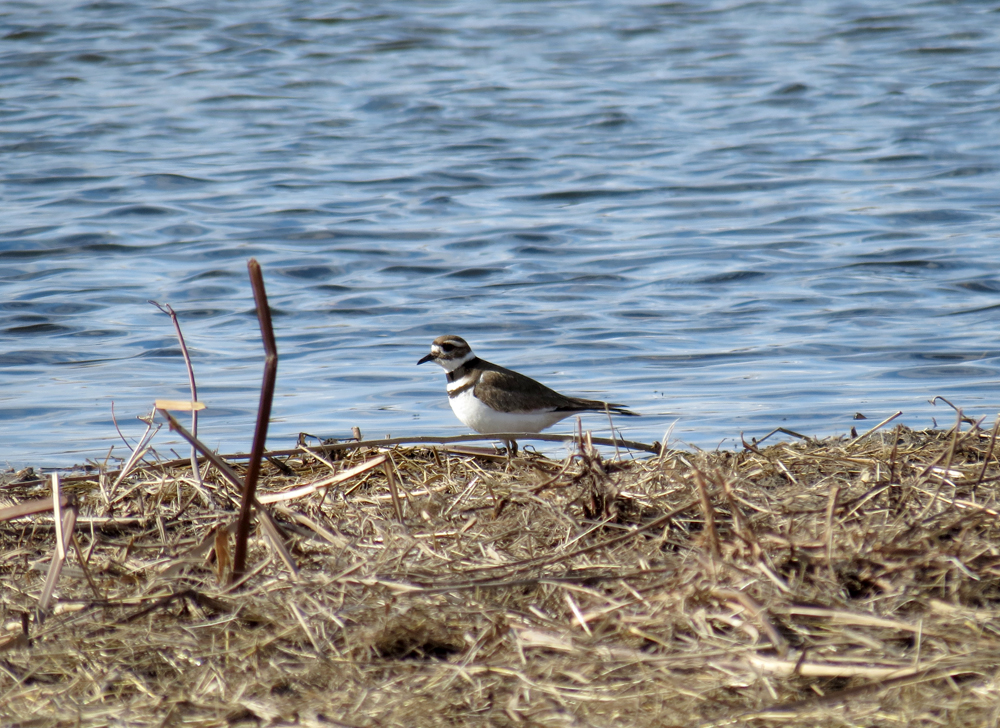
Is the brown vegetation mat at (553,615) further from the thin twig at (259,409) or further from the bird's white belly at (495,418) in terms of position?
the bird's white belly at (495,418)

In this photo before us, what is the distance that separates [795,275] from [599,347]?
8.93 ft

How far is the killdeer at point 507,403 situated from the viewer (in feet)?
21.5

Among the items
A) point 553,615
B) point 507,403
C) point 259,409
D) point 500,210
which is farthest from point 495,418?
point 500,210

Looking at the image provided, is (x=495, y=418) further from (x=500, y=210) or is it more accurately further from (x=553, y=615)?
(x=500, y=210)

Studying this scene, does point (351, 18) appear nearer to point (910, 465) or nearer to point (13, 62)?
point (13, 62)

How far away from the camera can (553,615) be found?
3064mm

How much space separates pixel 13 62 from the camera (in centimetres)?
2034

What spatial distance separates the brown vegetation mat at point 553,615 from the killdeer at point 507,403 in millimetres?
2535

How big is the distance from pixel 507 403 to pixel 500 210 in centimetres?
744

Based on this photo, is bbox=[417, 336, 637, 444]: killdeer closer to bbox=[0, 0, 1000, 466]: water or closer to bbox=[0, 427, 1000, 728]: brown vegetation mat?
bbox=[0, 0, 1000, 466]: water

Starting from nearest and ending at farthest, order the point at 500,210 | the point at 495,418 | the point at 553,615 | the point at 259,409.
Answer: the point at 259,409 < the point at 553,615 < the point at 495,418 < the point at 500,210

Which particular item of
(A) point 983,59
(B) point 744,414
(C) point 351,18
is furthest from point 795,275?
(C) point 351,18

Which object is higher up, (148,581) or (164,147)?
(148,581)

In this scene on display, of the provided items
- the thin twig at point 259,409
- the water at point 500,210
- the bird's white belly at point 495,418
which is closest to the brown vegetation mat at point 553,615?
the thin twig at point 259,409
